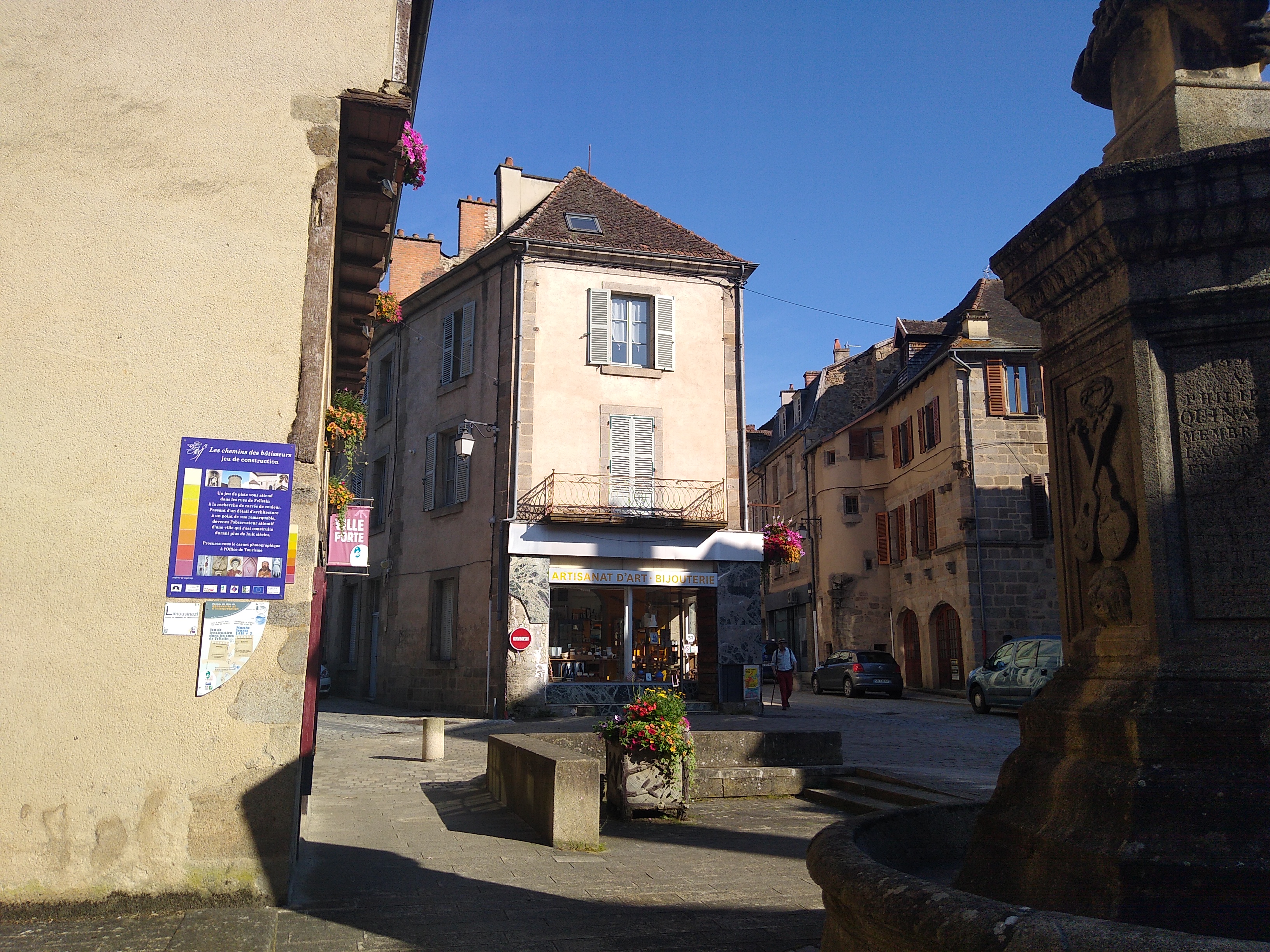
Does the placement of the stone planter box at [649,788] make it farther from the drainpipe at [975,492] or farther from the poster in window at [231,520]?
the drainpipe at [975,492]

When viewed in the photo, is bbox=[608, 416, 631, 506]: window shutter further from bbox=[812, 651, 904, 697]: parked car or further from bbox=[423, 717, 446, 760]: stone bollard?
bbox=[812, 651, 904, 697]: parked car

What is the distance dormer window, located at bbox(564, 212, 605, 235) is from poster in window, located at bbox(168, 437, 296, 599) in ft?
57.3

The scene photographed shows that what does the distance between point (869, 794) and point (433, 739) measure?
19.4 ft

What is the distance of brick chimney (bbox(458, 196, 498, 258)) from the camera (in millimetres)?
26641

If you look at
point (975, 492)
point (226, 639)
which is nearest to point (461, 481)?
point (975, 492)

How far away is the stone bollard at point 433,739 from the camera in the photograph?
12.8m

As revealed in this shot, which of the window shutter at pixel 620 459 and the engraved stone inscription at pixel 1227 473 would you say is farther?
the window shutter at pixel 620 459

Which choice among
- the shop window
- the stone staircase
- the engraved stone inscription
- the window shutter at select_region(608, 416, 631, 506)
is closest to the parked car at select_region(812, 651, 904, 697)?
the window shutter at select_region(608, 416, 631, 506)

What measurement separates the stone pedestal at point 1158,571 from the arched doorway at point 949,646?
968 inches

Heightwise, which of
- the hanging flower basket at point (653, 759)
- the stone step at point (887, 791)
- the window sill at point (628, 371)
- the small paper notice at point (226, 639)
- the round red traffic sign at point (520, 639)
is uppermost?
the window sill at point (628, 371)

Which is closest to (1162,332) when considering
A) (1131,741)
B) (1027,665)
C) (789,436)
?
(1131,741)

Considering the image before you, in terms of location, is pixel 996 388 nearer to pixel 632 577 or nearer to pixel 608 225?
pixel 608 225

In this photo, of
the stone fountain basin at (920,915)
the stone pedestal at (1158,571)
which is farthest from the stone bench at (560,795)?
the stone pedestal at (1158,571)

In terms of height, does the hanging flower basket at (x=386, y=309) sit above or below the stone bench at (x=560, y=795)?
above
